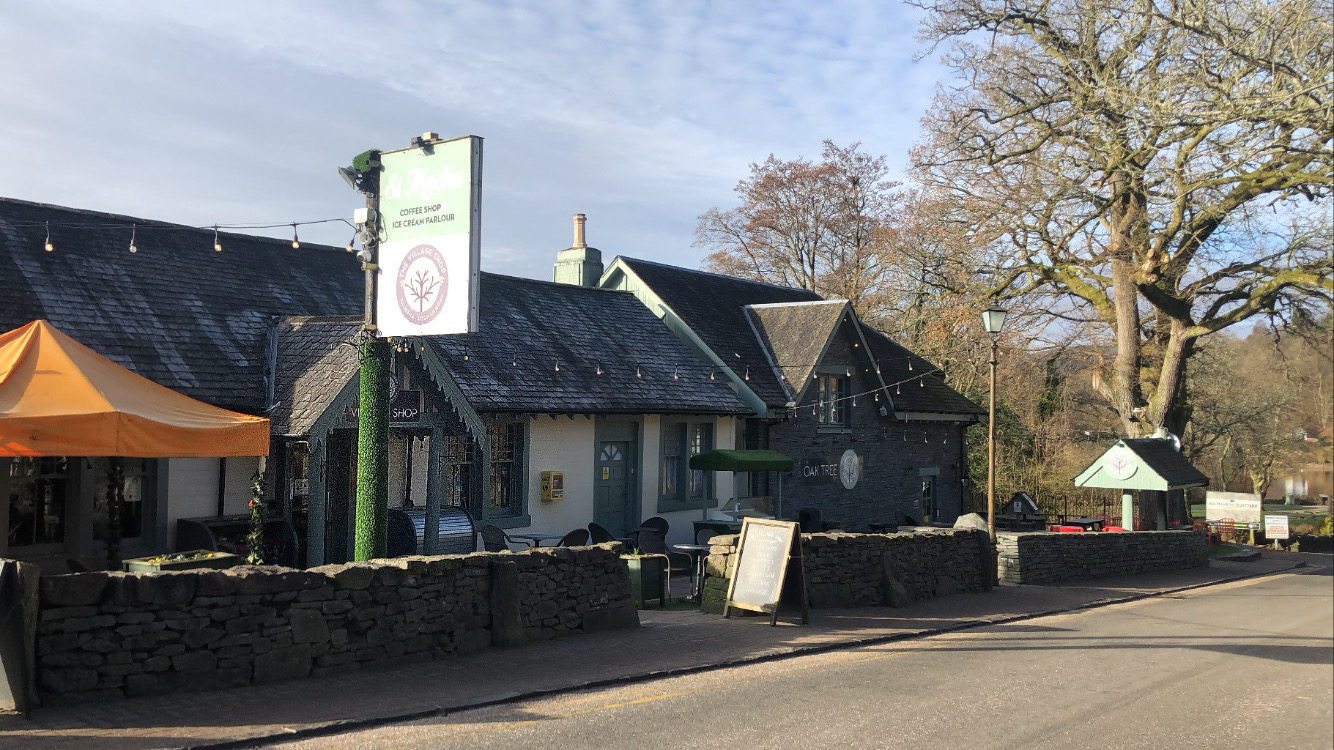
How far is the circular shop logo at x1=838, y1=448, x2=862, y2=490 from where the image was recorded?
996 inches

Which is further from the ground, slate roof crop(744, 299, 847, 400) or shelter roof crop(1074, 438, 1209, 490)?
slate roof crop(744, 299, 847, 400)

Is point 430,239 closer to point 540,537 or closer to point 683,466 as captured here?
point 540,537

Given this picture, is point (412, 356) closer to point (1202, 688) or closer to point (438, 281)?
point (438, 281)

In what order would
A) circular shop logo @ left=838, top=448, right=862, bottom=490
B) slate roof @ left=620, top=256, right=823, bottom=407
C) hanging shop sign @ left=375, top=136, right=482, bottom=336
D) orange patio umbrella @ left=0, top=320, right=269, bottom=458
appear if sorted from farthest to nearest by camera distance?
circular shop logo @ left=838, top=448, right=862, bottom=490 < slate roof @ left=620, top=256, right=823, bottom=407 < hanging shop sign @ left=375, top=136, right=482, bottom=336 < orange patio umbrella @ left=0, top=320, right=269, bottom=458

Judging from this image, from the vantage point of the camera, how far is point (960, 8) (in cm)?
2345

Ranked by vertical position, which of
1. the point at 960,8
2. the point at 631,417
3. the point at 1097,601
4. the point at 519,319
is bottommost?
the point at 1097,601

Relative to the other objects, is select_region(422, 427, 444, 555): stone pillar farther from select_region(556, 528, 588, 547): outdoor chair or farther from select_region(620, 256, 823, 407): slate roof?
select_region(620, 256, 823, 407): slate roof

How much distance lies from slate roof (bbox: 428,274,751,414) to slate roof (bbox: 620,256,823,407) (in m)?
0.71

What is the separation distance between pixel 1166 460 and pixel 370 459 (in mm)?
20755

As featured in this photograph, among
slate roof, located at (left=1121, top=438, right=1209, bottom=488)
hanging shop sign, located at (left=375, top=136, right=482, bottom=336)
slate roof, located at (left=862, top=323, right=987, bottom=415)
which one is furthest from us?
slate roof, located at (left=862, top=323, right=987, bottom=415)

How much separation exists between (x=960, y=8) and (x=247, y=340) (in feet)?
57.1

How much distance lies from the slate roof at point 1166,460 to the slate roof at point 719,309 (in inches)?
343

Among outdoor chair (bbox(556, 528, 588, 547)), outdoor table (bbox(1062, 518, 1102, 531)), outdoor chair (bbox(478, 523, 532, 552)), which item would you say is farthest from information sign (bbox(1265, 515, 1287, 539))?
outdoor chair (bbox(478, 523, 532, 552))

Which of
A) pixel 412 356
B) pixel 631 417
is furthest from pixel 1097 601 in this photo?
pixel 412 356
